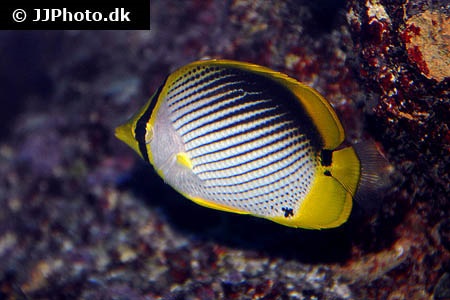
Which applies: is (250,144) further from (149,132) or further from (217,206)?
(149,132)

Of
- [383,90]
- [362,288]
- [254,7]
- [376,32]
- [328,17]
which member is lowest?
[362,288]

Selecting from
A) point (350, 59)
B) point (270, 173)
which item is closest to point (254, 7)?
point (350, 59)

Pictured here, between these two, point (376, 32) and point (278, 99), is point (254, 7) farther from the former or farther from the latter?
point (278, 99)

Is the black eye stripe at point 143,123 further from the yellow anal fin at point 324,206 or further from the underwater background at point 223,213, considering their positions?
the underwater background at point 223,213

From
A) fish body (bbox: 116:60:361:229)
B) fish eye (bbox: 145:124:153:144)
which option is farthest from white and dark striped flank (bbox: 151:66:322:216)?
fish eye (bbox: 145:124:153:144)

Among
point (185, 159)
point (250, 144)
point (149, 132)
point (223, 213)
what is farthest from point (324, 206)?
point (223, 213)
